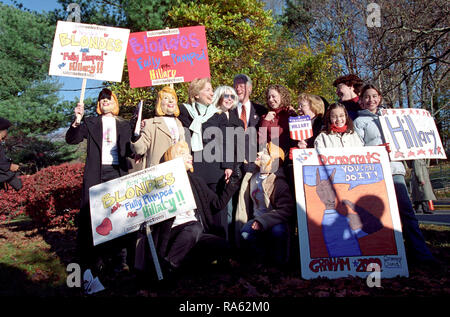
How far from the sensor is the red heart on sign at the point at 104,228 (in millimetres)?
3385

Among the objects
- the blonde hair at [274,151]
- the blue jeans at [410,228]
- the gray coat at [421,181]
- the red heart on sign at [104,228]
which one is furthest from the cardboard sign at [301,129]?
the gray coat at [421,181]

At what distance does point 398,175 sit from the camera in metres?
4.14

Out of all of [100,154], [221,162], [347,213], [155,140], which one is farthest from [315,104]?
[100,154]

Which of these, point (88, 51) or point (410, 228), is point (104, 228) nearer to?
point (88, 51)

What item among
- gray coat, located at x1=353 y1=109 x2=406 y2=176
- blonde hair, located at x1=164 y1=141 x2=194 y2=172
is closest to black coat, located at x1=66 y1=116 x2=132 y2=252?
blonde hair, located at x1=164 y1=141 x2=194 y2=172

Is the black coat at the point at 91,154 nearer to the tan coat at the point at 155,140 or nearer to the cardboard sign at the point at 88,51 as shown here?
the tan coat at the point at 155,140

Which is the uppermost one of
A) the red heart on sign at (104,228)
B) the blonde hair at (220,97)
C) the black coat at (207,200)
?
the blonde hair at (220,97)

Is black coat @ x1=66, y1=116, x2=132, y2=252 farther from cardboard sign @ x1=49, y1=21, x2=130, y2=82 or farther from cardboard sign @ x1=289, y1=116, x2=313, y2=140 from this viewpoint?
cardboard sign @ x1=289, y1=116, x2=313, y2=140

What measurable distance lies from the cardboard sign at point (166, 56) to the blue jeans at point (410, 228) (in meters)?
3.09

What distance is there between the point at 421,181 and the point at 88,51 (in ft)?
21.9
